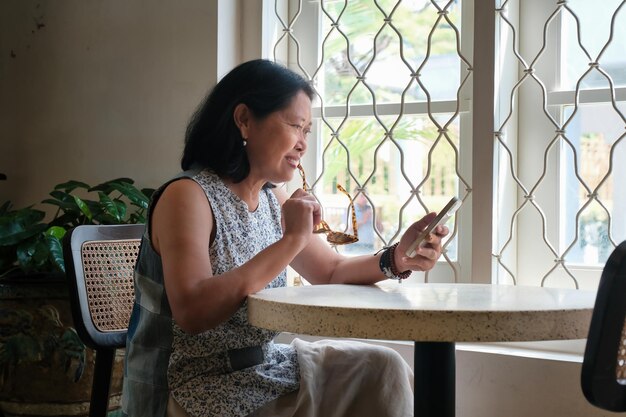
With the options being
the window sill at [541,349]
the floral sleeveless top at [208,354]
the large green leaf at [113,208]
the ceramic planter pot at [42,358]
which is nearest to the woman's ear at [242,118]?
the floral sleeveless top at [208,354]

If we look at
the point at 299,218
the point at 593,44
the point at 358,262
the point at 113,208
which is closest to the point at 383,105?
the point at 593,44

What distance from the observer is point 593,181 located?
2420mm

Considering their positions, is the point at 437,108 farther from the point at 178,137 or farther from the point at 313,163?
the point at 178,137

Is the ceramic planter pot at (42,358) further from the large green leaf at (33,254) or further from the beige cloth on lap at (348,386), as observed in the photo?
the beige cloth on lap at (348,386)

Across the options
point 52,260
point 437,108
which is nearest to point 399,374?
point 437,108

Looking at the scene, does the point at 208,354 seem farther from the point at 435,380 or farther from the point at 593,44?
the point at 593,44

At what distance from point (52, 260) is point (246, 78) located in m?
1.12

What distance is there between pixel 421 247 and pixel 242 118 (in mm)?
529

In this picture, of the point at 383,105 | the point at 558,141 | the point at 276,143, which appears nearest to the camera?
the point at 276,143

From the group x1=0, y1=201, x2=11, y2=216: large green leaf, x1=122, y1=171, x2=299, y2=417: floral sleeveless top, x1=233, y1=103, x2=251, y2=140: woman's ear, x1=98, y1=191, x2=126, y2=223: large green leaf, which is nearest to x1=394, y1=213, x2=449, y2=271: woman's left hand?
x1=122, y1=171, x2=299, y2=417: floral sleeveless top

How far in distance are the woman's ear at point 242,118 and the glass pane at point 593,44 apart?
3.62ft

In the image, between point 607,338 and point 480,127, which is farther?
point 480,127

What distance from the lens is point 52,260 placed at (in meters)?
2.58

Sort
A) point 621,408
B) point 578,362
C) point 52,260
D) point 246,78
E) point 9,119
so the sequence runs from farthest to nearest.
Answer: point 9,119, point 52,260, point 578,362, point 246,78, point 621,408
